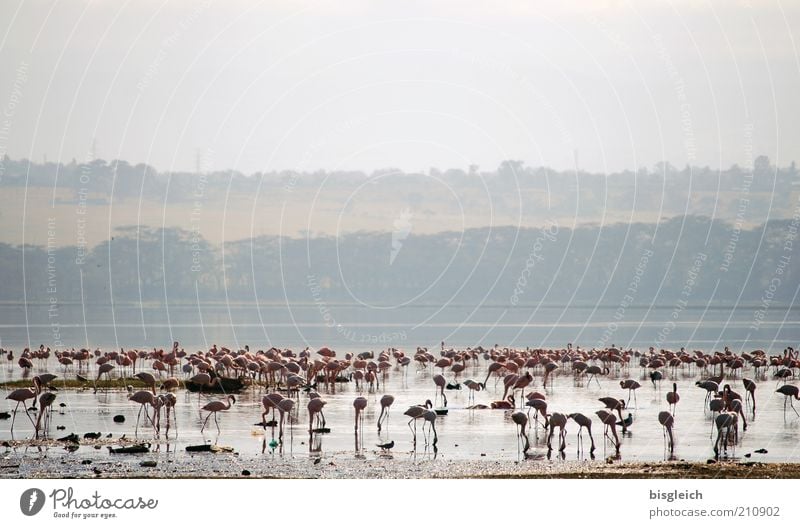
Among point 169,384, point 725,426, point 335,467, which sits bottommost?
point 335,467

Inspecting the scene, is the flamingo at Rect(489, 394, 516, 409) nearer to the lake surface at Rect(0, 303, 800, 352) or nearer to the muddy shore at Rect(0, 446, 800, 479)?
the muddy shore at Rect(0, 446, 800, 479)

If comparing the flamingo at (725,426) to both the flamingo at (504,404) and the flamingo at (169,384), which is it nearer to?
the flamingo at (504,404)

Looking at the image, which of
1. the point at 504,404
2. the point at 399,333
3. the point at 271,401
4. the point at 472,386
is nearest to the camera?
the point at 271,401

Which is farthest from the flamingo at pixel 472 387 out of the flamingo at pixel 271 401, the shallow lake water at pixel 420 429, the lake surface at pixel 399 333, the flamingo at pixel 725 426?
the lake surface at pixel 399 333

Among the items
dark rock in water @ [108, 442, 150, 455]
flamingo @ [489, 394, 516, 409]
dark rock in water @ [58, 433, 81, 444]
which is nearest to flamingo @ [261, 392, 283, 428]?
dark rock in water @ [108, 442, 150, 455]

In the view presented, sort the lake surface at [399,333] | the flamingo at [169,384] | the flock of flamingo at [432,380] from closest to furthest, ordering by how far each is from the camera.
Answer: the flock of flamingo at [432,380], the flamingo at [169,384], the lake surface at [399,333]

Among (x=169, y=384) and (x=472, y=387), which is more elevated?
(x=169, y=384)

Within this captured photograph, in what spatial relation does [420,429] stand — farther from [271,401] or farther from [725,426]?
[725,426]

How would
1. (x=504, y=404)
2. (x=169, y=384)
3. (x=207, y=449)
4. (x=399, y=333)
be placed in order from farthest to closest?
1. (x=399, y=333)
2. (x=169, y=384)
3. (x=504, y=404)
4. (x=207, y=449)

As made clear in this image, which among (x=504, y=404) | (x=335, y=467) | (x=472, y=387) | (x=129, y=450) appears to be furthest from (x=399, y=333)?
(x=335, y=467)

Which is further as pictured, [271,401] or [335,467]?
[271,401]
